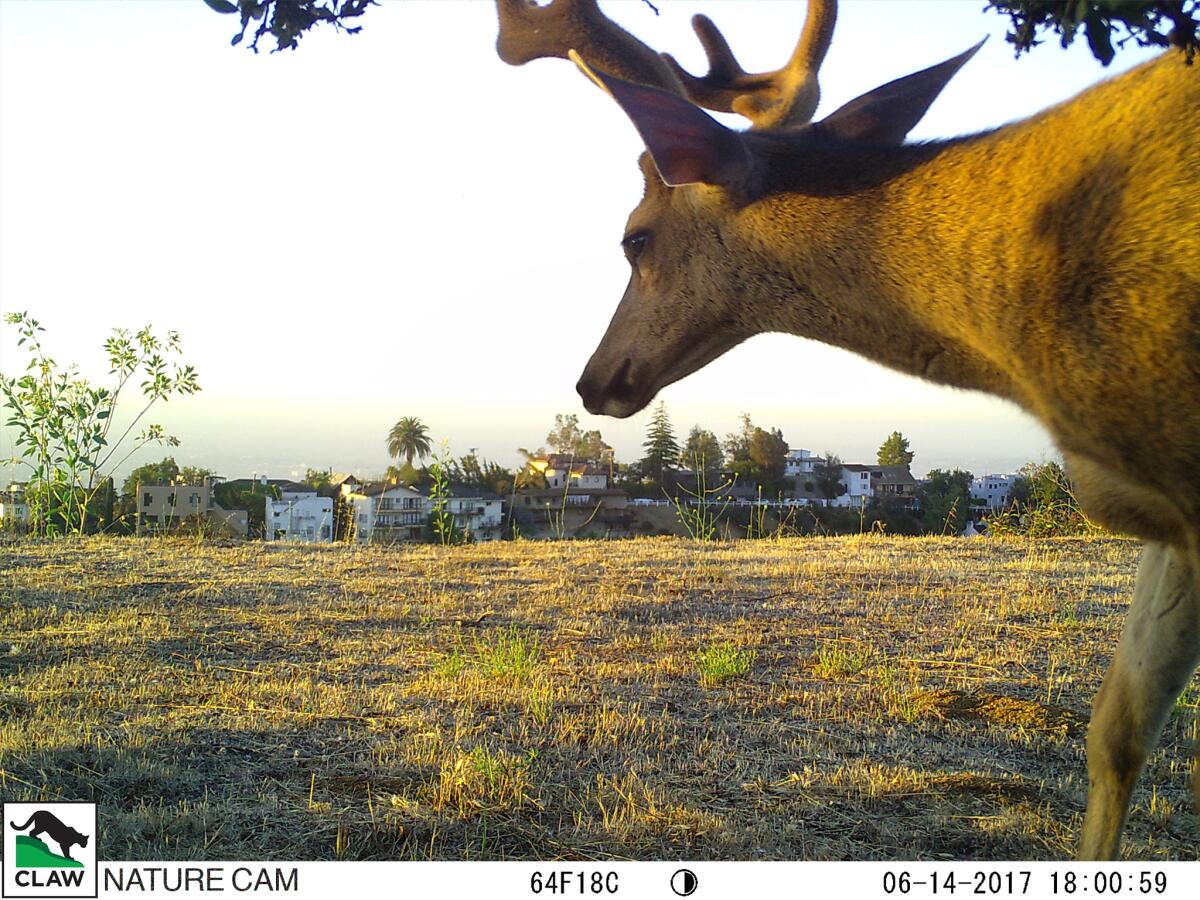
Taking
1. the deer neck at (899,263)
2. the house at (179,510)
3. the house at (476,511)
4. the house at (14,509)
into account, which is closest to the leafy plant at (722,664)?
the deer neck at (899,263)

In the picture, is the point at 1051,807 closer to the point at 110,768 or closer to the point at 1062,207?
the point at 1062,207

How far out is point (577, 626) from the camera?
5.36 meters

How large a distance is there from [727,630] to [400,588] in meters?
2.17

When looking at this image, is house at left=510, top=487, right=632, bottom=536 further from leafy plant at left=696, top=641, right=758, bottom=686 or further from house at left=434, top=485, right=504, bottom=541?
leafy plant at left=696, top=641, right=758, bottom=686

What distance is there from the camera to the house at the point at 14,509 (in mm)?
8695

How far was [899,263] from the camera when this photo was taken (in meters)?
2.75

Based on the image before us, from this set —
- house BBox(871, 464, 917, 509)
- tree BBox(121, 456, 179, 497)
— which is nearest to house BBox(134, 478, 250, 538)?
tree BBox(121, 456, 179, 497)

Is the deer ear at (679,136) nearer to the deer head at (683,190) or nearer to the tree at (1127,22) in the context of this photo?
the deer head at (683,190)

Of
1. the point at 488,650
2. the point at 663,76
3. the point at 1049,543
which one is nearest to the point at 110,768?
the point at 488,650

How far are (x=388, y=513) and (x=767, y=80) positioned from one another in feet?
20.9

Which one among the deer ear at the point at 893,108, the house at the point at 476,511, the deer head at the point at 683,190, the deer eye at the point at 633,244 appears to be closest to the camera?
the deer head at the point at 683,190

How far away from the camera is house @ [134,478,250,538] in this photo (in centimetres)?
910

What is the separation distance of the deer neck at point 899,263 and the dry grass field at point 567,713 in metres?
1.39

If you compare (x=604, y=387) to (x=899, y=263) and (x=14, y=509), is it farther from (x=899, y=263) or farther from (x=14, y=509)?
(x=14, y=509)
